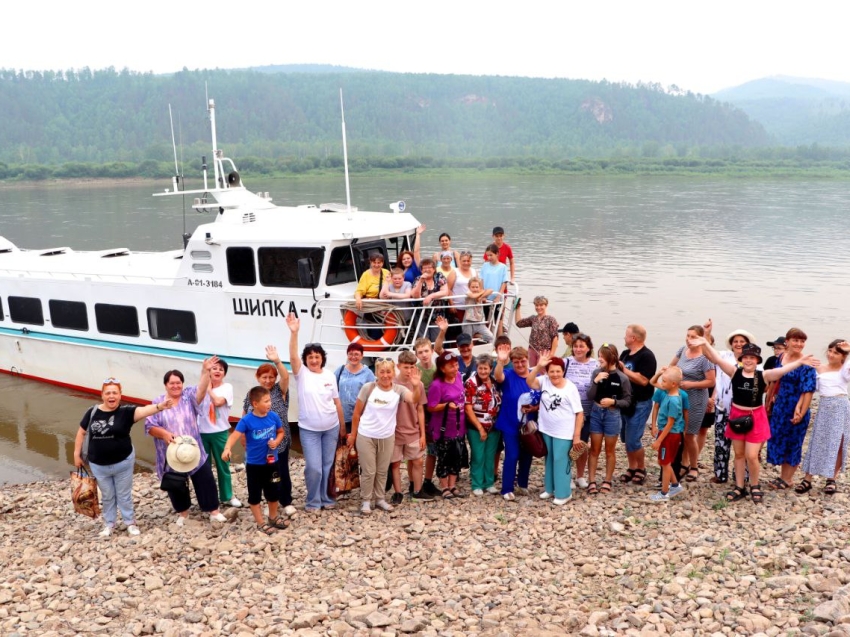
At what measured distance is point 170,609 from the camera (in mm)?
5754

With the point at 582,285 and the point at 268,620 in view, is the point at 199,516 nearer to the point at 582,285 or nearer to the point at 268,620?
the point at 268,620

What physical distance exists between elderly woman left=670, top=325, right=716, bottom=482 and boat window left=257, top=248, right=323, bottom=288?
4557 millimetres

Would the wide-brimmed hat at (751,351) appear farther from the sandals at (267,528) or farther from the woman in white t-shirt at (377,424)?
the sandals at (267,528)

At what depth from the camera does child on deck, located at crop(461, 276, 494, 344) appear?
9.64 metres

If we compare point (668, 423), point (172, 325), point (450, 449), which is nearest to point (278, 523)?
point (450, 449)

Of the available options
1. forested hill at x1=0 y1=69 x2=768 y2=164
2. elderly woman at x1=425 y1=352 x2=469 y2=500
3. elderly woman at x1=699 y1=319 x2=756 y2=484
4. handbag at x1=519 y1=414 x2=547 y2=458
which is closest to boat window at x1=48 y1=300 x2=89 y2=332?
elderly woman at x1=425 y1=352 x2=469 y2=500

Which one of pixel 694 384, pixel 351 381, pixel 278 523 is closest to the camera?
pixel 278 523

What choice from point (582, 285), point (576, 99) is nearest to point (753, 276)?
point (582, 285)

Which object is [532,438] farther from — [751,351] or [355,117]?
[355,117]

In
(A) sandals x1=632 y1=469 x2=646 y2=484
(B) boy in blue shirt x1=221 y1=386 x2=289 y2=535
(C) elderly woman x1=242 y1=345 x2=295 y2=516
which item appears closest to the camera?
(B) boy in blue shirt x1=221 y1=386 x2=289 y2=535

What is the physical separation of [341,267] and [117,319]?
4138 millimetres

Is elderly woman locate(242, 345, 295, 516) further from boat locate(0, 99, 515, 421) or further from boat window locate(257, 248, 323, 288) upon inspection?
boat window locate(257, 248, 323, 288)

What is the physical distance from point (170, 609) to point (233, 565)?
2.35 ft

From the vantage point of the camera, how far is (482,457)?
7.54 meters
